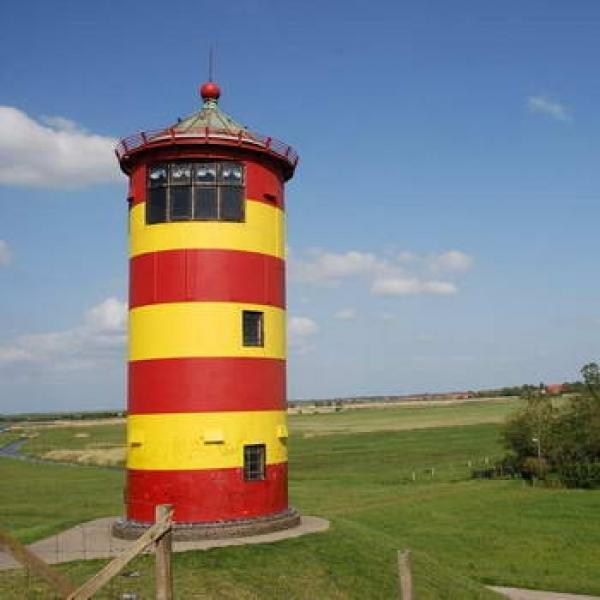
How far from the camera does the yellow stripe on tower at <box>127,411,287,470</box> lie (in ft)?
57.8

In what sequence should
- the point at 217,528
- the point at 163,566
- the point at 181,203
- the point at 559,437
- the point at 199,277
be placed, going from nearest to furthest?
the point at 163,566, the point at 217,528, the point at 199,277, the point at 181,203, the point at 559,437

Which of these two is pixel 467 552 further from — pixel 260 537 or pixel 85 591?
pixel 85 591

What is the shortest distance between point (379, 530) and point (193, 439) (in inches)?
515

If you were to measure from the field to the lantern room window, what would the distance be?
7.88 metres

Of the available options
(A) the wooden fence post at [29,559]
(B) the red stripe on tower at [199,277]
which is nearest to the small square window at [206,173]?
(B) the red stripe on tower at [199,277]

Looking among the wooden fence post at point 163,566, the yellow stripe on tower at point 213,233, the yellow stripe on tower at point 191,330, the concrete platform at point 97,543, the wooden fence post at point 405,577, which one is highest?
the yellow stripe on tower at point 213,233

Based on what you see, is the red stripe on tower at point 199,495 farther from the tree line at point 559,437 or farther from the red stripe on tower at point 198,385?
the tree line at point 559,437

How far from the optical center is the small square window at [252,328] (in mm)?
18578

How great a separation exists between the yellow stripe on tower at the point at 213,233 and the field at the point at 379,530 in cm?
712

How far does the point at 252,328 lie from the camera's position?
18781 millimetres

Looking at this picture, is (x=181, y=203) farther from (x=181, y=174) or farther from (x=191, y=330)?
(x=191, y=330)

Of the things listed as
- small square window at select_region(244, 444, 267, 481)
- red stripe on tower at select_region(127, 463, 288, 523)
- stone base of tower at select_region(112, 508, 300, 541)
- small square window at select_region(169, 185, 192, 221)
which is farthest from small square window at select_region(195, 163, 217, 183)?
stone base of tower at select_region(112, 508, 300, 541)

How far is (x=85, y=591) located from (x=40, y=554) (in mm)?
8216

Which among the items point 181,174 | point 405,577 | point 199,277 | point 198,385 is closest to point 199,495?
point 198,385
